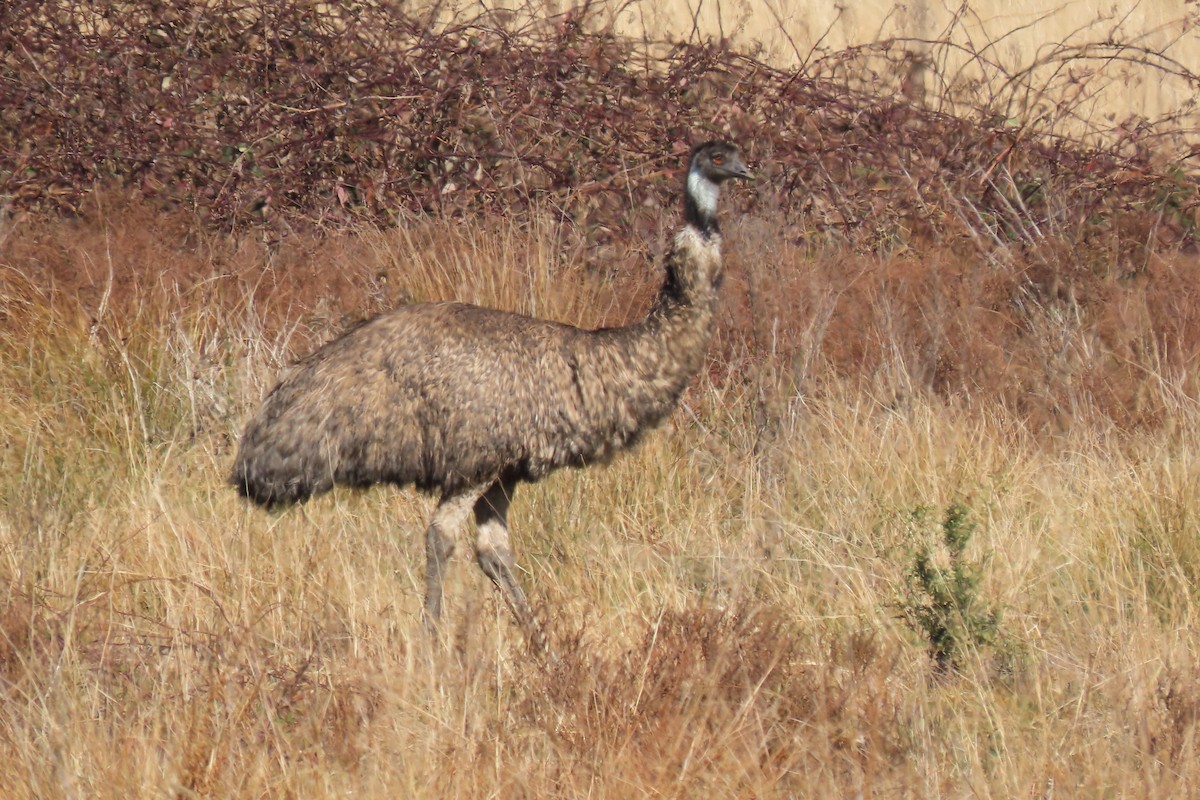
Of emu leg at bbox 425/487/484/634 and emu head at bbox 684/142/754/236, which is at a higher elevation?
emu head at bbox 684/142/754/236

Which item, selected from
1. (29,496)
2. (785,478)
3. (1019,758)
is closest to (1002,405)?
(785,478)

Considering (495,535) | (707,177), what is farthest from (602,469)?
(707,177)

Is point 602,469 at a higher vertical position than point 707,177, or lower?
lower

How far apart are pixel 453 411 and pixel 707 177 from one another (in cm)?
127

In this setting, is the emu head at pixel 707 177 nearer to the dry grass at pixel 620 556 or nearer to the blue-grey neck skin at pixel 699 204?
the blue-grey neck skin at pixel 699 204

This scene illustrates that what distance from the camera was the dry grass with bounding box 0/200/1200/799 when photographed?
3.75 metres

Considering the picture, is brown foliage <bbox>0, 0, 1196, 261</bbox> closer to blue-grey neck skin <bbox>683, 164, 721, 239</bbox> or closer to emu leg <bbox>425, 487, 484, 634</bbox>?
blue-grey neck skin <bbox>683, 164, 721, 239</bbox>

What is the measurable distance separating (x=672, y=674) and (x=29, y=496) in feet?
8.94

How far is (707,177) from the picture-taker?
5812 millimetres

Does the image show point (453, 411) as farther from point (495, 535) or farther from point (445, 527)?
point (495, 535)

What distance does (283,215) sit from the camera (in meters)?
9.42

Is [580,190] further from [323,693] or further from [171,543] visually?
[323,693]

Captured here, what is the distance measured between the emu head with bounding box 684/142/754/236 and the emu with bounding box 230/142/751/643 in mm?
434

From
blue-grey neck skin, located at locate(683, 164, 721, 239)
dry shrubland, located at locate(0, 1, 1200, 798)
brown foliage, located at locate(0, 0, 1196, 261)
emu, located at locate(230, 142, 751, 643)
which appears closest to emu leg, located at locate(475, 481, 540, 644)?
emu, located at locate(230, 142, 751, 643)
